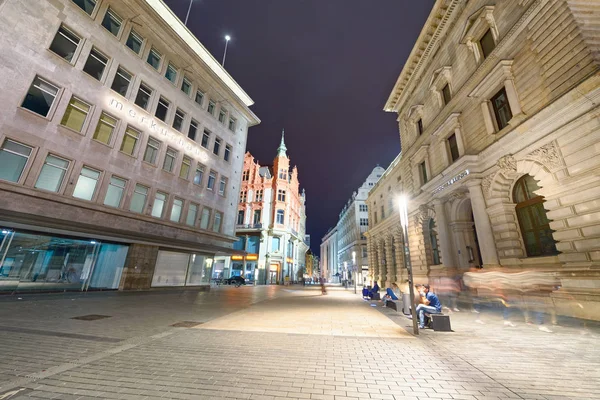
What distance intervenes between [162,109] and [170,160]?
460 centimetres

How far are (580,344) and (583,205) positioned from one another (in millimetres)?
5589

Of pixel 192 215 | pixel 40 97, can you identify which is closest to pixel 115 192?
pixel 40 97

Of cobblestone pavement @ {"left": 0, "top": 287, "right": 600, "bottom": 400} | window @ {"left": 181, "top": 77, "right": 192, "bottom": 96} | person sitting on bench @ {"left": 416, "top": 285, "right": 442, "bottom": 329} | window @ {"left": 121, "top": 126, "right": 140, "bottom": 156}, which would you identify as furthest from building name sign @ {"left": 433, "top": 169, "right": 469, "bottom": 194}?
window @ {"left": 181, "top": 77, "right": 192, "bottom": 96}

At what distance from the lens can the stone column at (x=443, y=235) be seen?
55.4ft

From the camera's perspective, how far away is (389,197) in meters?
30.5

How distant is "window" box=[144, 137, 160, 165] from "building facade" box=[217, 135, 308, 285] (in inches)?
834

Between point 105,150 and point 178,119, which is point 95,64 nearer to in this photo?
point 105,150

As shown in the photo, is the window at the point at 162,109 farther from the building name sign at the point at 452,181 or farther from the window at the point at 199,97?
the building name sign at the point at 452,181

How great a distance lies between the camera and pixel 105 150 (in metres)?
17.1

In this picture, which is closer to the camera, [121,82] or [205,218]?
[121,82]

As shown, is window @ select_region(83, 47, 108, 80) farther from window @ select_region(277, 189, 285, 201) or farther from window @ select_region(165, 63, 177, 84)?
window @ select_region(277, 189, 285, 201)

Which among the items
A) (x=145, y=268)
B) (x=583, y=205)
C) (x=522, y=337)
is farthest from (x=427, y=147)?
(x=145, y=268)

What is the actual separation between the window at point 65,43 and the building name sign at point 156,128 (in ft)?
10.7

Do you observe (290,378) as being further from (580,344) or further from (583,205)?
(583,205)
